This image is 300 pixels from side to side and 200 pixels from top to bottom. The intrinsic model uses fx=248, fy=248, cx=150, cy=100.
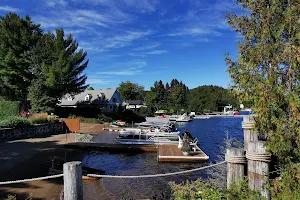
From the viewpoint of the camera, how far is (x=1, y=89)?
3394 cm

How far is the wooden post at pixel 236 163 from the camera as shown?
315cm

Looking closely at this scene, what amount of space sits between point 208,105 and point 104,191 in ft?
261

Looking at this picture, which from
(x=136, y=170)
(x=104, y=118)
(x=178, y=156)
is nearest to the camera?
(x=136, y=170)

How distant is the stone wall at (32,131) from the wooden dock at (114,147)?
14.8ft

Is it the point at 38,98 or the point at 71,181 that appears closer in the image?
the point at 71,181

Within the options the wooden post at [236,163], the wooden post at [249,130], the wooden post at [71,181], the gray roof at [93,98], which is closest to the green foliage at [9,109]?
the gray roof at [93,98]

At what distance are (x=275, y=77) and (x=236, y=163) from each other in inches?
46.4

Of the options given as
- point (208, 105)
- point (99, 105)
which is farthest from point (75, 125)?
point (208, 105)

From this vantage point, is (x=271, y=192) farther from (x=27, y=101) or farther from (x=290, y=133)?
(x=27, y=101)

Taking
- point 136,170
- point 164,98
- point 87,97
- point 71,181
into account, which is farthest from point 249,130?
point 164,98

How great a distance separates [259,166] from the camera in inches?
114

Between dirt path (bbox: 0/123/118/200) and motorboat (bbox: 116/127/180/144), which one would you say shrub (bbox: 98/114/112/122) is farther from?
dirt path (bbox: 0/123/118/200)

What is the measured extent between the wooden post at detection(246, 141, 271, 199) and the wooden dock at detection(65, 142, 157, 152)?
1755cm

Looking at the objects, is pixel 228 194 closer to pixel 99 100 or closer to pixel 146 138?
pixel 146 138
